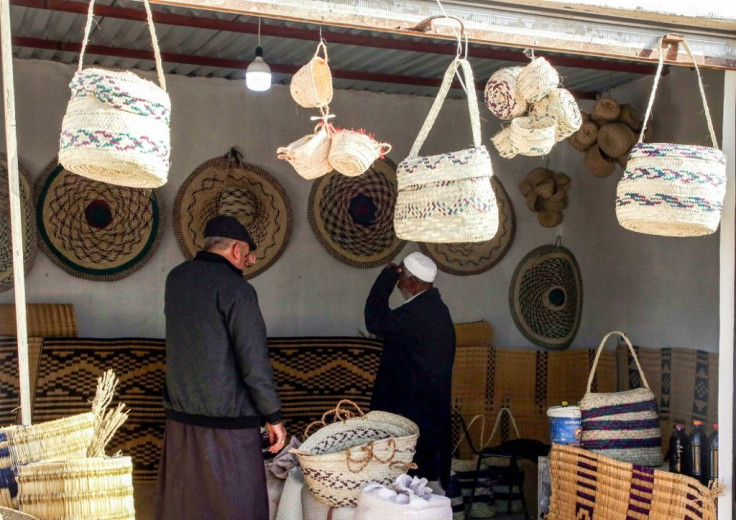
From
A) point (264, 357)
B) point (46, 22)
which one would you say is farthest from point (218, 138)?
point (264, 357)

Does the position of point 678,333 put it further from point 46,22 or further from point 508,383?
point 46,22

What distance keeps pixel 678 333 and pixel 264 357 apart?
3060mm

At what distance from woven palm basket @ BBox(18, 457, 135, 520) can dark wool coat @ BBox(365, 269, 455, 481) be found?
2.55 meters

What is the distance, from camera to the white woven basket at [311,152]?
3047 millimetres

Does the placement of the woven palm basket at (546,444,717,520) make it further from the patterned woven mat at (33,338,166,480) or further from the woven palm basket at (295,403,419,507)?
the patterned woven mat at (33,338,166,480)

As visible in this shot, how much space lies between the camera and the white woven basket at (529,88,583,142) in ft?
10.2

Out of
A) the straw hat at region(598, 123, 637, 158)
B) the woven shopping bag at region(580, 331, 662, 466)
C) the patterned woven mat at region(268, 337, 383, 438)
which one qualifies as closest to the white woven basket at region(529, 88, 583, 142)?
the woven shopping bag at region(580, 331, 662, 466)

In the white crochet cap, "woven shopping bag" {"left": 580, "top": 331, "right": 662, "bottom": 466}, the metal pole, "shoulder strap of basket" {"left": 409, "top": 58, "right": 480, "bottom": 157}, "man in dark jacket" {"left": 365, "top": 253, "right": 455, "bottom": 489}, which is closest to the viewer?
the metal pole

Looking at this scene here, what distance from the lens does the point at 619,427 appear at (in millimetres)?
3994

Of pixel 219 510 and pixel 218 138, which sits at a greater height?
pixel 218 138

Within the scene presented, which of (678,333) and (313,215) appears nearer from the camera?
(678,333)

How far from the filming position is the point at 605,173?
594 cm

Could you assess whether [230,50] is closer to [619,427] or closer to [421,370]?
[421,370]

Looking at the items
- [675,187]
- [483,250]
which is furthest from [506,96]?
[483,250]
